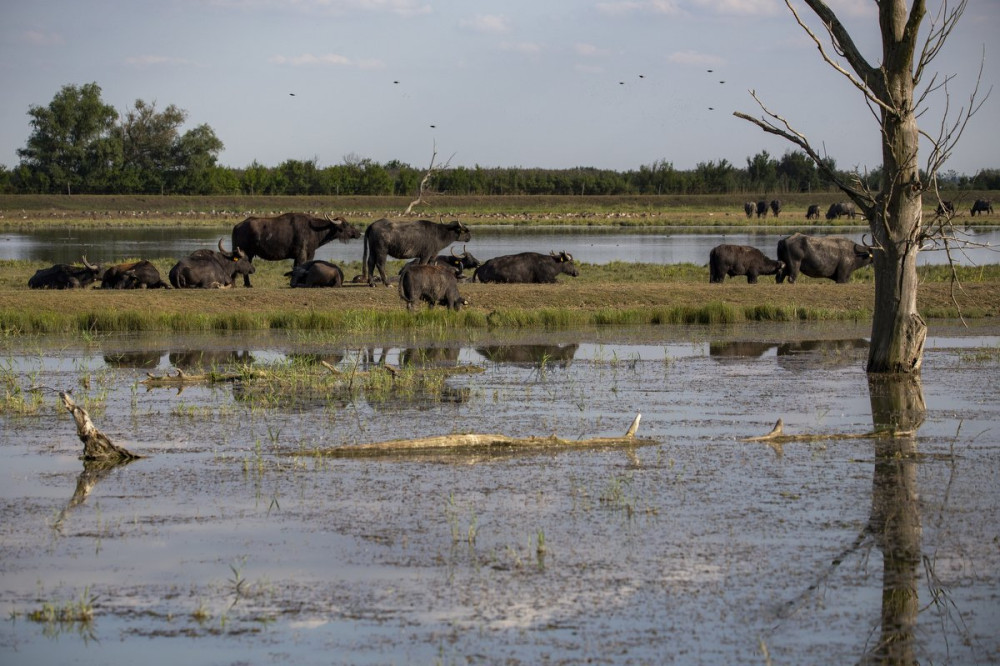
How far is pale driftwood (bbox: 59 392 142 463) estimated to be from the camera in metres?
9.35

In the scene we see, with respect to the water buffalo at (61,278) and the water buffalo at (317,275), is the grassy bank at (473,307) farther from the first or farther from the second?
the water buffalo at (61,278)

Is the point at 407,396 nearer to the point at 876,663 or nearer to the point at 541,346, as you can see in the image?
the point at 541,346

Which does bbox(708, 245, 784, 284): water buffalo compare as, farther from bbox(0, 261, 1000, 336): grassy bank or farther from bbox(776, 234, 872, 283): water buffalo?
bbox(0, 261, 1000, 336): grassy bank

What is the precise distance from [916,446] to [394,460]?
13.6ft

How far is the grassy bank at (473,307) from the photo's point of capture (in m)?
18.8

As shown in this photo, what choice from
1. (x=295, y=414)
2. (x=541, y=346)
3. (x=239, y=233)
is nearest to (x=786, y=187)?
(x=239, y=233)

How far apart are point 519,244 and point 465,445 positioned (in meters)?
33.0

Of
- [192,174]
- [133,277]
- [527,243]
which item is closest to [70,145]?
[192,174]

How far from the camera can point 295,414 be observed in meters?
11.6

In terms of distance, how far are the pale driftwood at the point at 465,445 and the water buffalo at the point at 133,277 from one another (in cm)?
1417

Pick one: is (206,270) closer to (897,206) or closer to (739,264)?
(739,264)

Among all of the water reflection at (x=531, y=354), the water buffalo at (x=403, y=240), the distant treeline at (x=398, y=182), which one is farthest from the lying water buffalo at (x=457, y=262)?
the distant treeline at (x=398, y=182)

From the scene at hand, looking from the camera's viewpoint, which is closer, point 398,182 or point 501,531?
point 501,531

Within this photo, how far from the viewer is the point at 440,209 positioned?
78.2 m
